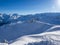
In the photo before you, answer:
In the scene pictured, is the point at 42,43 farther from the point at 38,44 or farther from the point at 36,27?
the point at 36,27

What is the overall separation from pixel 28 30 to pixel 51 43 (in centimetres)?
2877

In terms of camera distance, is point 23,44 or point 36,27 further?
point 36,27

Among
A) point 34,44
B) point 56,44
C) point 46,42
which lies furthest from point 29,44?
point 56,44

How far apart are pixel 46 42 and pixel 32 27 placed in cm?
3049

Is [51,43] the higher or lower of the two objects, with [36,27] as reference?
higher

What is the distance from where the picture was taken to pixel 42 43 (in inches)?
362

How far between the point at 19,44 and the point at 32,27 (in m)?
30.1

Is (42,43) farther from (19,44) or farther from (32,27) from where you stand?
(32,27)

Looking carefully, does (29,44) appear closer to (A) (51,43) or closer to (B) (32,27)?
(A) (51,43)

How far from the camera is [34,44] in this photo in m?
9.14

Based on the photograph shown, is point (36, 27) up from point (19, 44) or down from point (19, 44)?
down

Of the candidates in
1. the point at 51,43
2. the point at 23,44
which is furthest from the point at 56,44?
the point at 23,44

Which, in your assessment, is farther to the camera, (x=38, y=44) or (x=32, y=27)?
(x=32, y=27)

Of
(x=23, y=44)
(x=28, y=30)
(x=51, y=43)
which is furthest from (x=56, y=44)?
(x=28, y=30)
